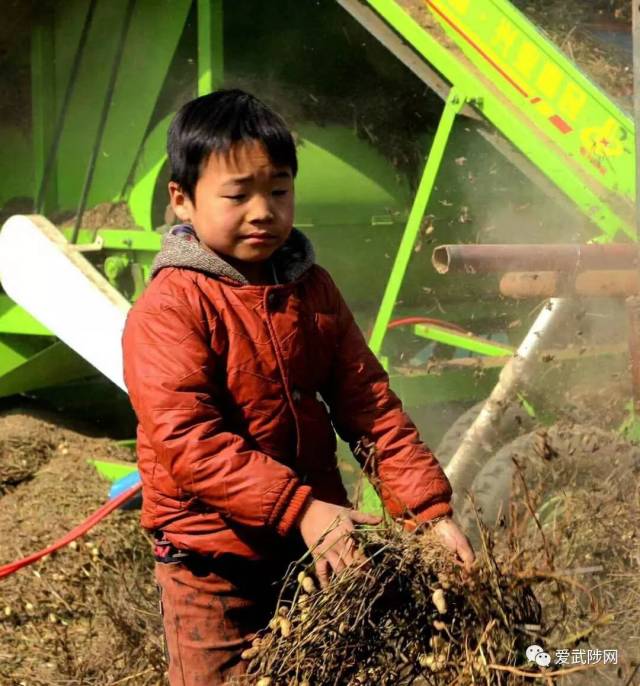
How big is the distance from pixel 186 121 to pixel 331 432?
69 centimetres

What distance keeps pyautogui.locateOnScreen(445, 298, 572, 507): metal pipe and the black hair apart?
1.95 meters

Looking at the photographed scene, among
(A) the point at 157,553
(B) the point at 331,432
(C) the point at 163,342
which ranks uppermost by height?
(C) the point at 163,342

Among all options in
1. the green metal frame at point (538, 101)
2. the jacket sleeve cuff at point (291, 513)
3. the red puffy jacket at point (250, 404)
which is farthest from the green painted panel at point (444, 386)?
the jacket sleeve cuff at point (291, 513)

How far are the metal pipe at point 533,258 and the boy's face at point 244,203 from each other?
1154 millimetres

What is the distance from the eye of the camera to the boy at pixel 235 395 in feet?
6.38

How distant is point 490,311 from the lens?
5.58 meters

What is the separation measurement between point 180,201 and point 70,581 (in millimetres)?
2337

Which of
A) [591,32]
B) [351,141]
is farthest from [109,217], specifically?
[591,32]

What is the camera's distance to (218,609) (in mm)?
2143

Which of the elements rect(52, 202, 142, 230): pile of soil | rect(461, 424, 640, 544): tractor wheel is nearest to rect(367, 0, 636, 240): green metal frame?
rect(461, 424, 640, 544): tractor wheel

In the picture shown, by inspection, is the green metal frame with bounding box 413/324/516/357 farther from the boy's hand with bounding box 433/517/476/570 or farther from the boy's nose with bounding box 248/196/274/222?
the boy's nose with bounding box 248/196/274/222

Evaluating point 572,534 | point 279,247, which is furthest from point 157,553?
point 572,534

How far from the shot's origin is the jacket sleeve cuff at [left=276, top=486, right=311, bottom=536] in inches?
73.9

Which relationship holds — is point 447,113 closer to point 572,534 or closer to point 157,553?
point 572,534
